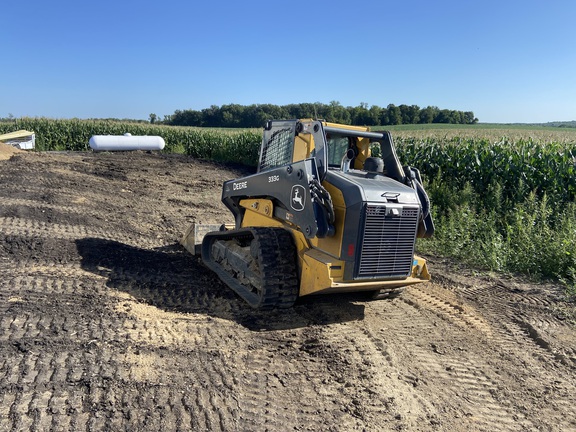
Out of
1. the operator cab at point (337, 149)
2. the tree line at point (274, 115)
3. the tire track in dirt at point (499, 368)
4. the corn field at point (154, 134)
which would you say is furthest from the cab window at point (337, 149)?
the tree line at point (274, 115)

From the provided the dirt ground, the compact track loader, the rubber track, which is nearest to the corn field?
the dirt ground

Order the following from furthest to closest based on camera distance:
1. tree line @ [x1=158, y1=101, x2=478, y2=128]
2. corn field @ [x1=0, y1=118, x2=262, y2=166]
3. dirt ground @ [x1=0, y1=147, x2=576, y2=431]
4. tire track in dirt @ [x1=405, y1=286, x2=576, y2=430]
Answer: tree line @ [x1=158, y1=101, x2=478, y2=128] < corn field @ [x1=0, y1=118, x2=262, y2=166] < tire track in dirt @ [x1=405, y1=286, x2=576, y2=430] < dirt ground @ [x1=0, y1=147, x2=576, y2=431]

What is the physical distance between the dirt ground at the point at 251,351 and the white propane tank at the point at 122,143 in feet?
56.7

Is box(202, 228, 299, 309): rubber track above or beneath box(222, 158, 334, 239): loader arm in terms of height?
beneath

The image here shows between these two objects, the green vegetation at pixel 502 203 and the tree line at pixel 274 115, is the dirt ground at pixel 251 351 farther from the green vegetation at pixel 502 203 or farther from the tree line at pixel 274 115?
the tree line at pixel 274 115

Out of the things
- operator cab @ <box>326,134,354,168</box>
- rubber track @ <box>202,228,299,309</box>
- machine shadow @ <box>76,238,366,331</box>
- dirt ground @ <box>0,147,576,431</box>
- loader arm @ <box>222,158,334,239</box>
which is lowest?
machine shadow @ <box>76,238,366,331</box>

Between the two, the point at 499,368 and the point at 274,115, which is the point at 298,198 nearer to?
the point at 499,368

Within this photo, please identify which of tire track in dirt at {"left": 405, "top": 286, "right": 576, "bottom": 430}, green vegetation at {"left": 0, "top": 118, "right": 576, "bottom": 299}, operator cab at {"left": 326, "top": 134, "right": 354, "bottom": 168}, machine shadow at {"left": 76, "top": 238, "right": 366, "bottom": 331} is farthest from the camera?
green vegetation at {"left": 0, "top": 118, "right": 576, "bottom": 299}

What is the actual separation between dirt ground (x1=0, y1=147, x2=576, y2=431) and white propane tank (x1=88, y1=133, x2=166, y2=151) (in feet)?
56.7

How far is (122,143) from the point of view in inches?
984

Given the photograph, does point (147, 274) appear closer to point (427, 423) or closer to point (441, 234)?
point (427, 423)

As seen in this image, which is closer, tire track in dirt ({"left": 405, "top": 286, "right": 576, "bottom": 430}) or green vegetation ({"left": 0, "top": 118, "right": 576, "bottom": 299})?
tire track in dirt ({"left": 405, "top": 286, "right": 576, "bottom": 430})

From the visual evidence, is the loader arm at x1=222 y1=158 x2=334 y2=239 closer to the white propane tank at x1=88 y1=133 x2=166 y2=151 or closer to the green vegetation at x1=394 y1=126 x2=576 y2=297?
the green vegetation at x1=394 y1=126 x2=576 y2=297

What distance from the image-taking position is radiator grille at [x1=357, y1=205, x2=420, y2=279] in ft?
16.6
